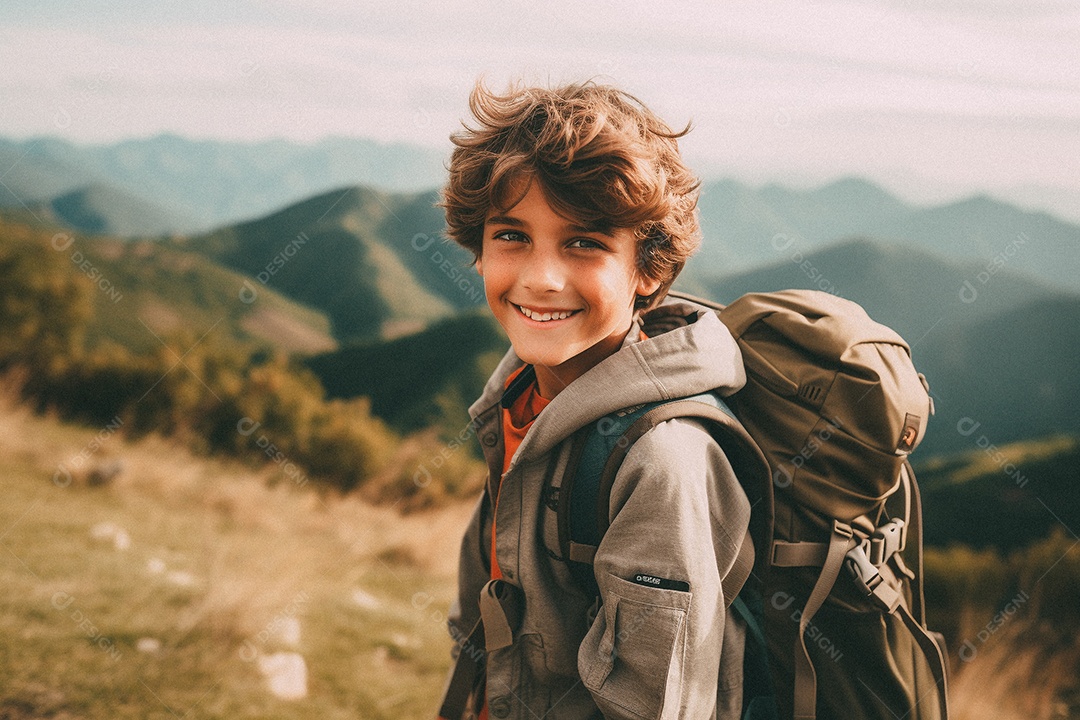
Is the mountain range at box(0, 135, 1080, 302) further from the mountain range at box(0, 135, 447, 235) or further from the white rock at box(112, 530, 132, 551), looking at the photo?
the white rock at box(112, 530, 132, 551)

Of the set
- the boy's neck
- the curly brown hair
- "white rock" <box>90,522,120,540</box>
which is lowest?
"white rock" <box>90,522,120,540</box>

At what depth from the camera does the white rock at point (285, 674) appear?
2471 millimetres

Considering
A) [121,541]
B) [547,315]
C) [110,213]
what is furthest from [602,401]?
[110,213]

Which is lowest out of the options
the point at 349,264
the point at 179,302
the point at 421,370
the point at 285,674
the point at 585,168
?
the point at 421,370

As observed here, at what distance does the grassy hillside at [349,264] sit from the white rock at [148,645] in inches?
1680

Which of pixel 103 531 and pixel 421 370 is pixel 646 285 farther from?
pixel 421 370

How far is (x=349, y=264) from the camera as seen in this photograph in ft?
178

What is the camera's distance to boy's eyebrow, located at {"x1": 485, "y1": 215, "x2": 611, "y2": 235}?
4.57 feet

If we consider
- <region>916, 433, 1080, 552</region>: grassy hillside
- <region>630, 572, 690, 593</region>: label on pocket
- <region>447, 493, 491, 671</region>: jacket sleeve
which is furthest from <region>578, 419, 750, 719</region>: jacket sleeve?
<region>916, 433, 1080, 552</region>: grassy hillside

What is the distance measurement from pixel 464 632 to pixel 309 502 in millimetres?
3705

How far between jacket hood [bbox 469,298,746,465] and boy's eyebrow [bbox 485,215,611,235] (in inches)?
9.6

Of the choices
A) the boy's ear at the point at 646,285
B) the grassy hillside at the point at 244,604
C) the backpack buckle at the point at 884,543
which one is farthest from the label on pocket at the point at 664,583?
the grassy hillside at the point at 244,604

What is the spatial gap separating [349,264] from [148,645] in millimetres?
54308

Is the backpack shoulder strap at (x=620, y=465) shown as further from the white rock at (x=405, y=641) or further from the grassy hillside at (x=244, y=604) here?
the white rock at (x=405, y=641)
